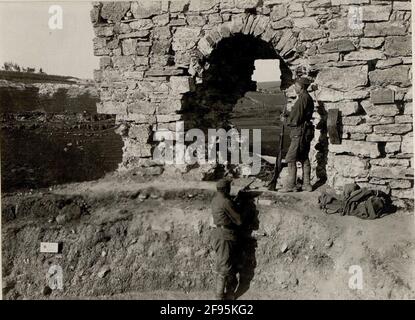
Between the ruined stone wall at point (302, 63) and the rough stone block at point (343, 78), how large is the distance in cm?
1

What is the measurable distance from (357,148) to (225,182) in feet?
6.78

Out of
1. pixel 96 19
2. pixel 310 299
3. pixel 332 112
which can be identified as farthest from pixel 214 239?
pixel 96 19

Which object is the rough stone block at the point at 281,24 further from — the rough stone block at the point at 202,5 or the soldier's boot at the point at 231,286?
the soldier's boot at the point at 231,286

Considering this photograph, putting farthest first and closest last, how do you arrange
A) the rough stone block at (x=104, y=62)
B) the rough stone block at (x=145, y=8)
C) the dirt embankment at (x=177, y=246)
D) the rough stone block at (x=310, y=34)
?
the rough stone block at (x=104, y=62)
the rough stone block at (x=145, y=8)
the rough stone block at (x=310, y=34)
the dirt embankment at (x=177, y=246)

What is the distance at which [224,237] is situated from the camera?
Answer: 5.68 meters

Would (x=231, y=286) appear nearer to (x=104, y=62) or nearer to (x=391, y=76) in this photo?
(x=391, y=76)

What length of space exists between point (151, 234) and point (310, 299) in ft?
7.63

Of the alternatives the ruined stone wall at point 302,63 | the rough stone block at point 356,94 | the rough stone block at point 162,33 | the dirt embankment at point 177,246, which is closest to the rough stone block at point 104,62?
the ruined stone wall at point 302,63

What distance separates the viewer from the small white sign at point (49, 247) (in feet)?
20.6

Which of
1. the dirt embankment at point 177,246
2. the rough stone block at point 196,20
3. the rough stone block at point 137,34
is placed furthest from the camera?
the rough stone block at point 137,34

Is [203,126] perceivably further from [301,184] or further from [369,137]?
[369,137]

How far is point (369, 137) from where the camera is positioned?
6.26 metres

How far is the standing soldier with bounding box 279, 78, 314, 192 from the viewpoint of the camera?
20.9 ft

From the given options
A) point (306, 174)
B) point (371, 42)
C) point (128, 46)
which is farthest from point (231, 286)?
point (128, 46)
